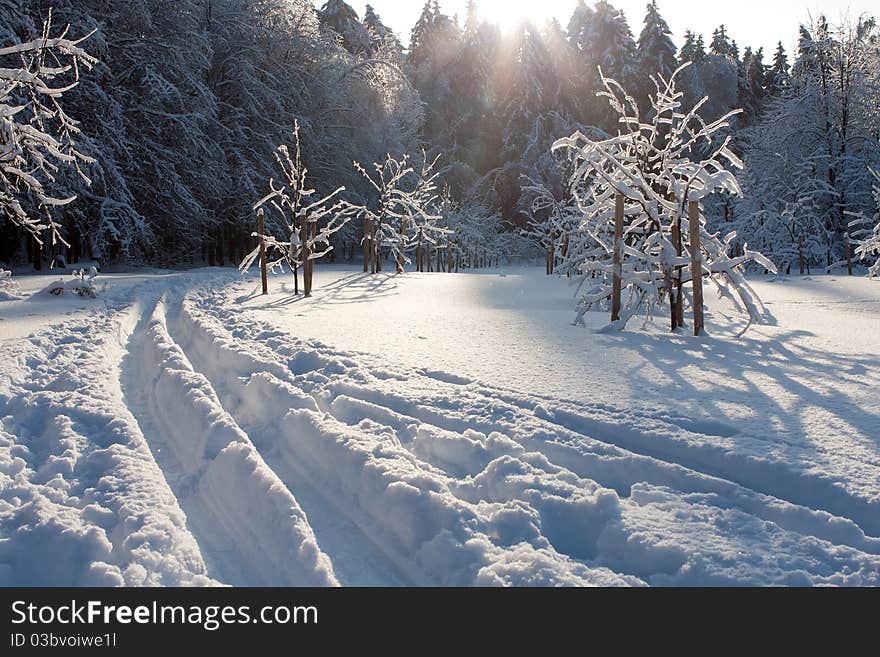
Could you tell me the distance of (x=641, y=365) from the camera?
5340 millimetres

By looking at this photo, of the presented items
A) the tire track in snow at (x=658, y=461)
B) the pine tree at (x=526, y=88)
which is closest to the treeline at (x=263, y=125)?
the pine tree at (x=526, y=88)

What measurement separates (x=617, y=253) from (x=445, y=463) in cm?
506

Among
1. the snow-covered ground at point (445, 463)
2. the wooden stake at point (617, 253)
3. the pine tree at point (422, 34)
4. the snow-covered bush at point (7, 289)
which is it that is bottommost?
the snow-covered ground at point (445, 463)

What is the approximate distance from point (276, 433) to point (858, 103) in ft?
101

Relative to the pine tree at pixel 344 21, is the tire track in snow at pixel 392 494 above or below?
below

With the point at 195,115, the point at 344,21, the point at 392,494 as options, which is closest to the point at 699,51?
the point at 344,21

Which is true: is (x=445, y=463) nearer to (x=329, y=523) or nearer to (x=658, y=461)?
(x=329, y=523)

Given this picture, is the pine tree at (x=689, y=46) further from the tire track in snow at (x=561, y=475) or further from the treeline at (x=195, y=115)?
the tire track in snow at (x=561, y=475)

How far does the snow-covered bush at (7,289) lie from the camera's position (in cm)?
1041

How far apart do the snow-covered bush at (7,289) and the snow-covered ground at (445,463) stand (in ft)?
16.6

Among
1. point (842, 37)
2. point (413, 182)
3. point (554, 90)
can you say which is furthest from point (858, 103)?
point (554, 90)

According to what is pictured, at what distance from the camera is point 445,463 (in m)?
3.44
